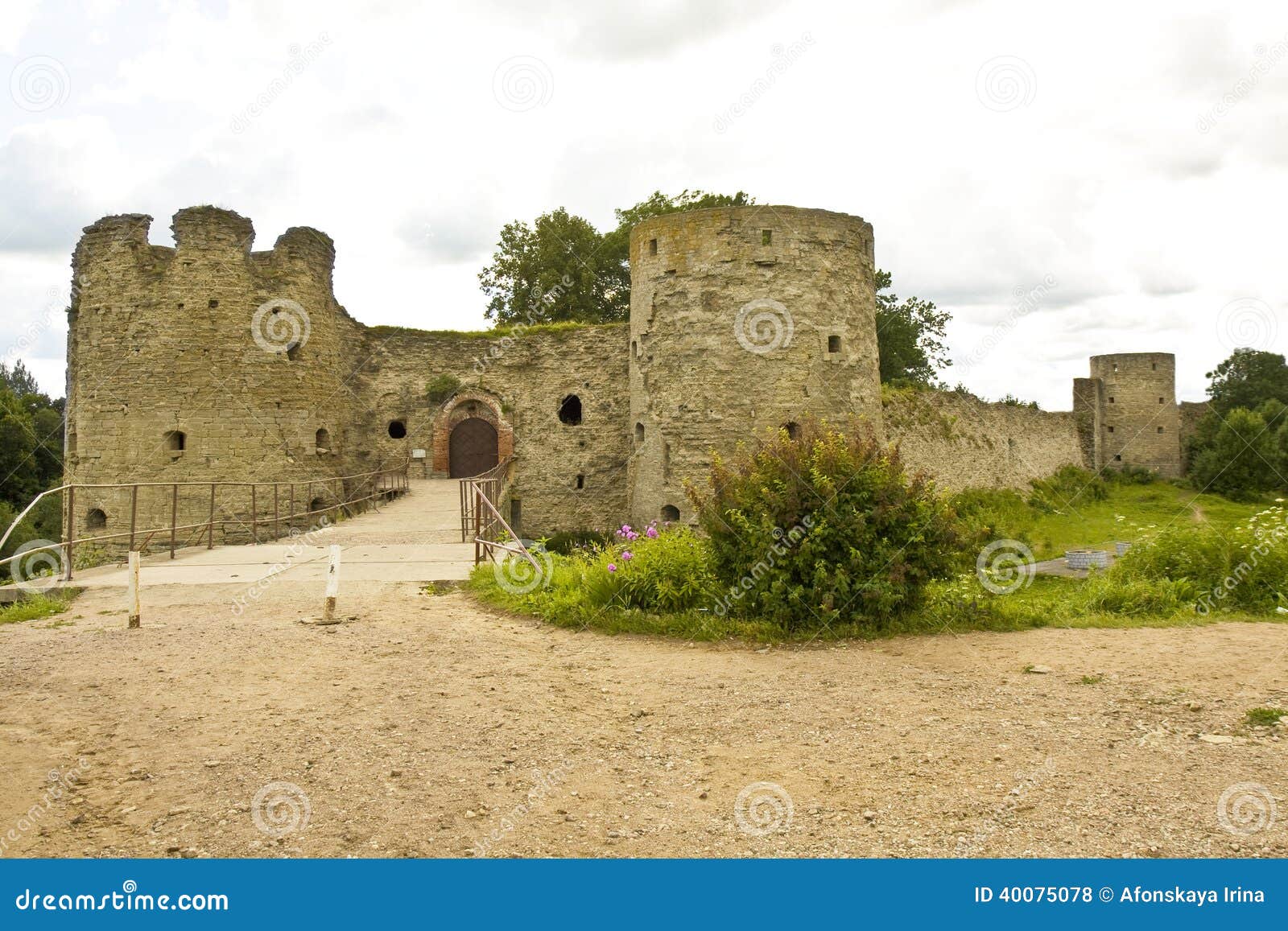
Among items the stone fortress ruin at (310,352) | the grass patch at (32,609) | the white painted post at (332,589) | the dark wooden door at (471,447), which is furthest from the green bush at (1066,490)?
the grass patch at (32,609)

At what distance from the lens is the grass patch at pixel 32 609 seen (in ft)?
32.1

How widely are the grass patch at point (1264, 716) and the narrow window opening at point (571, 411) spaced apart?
18.5 meters

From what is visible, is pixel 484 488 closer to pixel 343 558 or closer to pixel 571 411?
pixel 571 411

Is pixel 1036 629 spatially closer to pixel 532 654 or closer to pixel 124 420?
pixel 532 654

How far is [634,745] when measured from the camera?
Answer: 6055 mm

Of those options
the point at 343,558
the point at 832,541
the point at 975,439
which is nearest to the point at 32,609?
the point at 343,558

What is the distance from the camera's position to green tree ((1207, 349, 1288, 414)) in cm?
4878

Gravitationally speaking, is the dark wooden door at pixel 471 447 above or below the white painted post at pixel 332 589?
above

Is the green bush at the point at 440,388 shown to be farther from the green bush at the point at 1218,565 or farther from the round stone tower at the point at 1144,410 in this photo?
the round stone tower at the point at 1144,410

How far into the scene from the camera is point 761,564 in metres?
→ 9.31

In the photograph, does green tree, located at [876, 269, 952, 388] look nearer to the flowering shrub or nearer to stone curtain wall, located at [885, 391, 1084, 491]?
stone curtain wall, located at [885, 391, 1084, 491]

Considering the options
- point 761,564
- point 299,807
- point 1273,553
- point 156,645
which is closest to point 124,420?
point 156,645

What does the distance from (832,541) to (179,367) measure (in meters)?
14.1

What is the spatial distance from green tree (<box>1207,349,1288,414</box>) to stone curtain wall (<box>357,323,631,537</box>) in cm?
3741
